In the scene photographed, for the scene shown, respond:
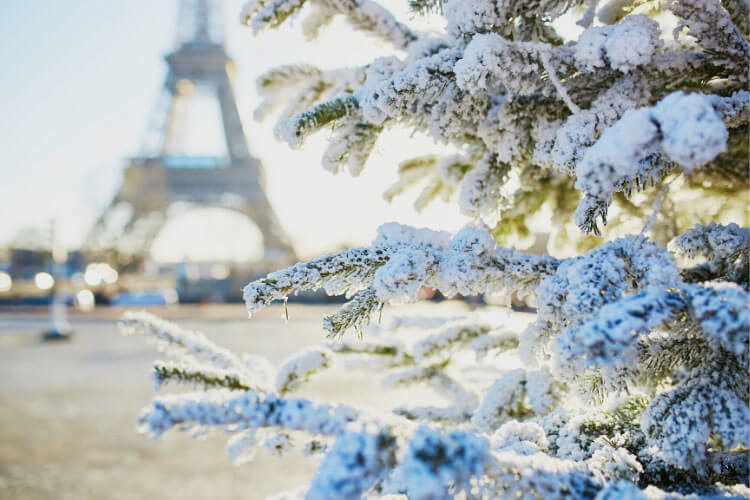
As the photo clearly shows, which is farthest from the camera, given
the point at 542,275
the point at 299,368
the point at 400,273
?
the point at 299,368

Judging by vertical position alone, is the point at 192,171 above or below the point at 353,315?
above

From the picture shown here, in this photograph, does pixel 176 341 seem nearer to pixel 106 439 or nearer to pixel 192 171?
pixel 106 439

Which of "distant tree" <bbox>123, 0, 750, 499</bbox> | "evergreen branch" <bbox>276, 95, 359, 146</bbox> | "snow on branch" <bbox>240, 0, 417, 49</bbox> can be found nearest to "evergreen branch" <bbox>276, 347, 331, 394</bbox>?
"distant tree" <bbox>123, 0, 750, 499</bbox>

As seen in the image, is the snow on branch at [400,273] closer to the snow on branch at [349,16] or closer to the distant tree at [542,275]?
the distant tree at [542,275]

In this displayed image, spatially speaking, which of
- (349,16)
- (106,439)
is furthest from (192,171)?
(349,16)

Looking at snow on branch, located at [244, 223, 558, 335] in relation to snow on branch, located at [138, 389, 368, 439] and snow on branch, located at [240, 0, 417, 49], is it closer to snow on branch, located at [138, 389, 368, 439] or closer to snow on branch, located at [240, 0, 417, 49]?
snow on branch, located at [138, 389, 368, 439]

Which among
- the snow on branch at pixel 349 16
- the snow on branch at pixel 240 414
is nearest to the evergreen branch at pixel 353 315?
the snow on branch at pixel 240 414
